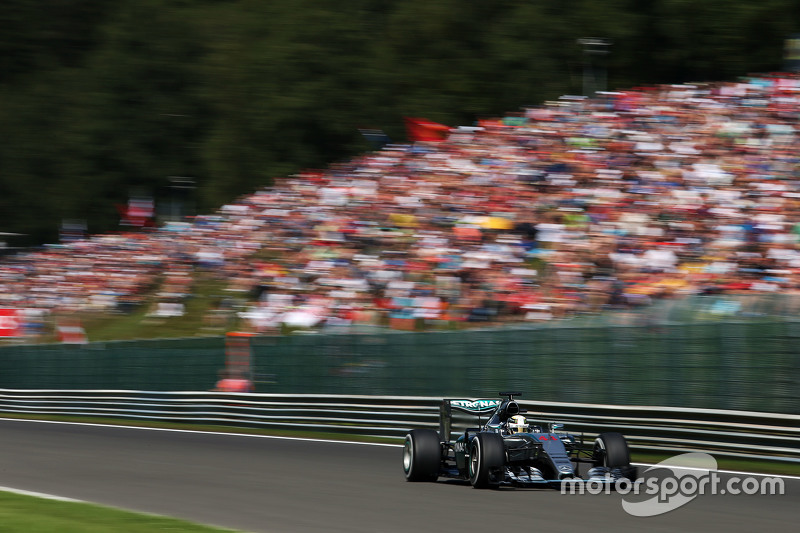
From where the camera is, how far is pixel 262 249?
22891mm

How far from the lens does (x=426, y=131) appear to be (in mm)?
27828

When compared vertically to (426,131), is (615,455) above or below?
below

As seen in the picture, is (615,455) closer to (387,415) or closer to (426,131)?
(387,415)

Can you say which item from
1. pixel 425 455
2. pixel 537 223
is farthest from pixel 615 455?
pixel 537 223

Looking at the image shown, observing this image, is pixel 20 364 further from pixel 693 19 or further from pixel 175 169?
pixel 175 169

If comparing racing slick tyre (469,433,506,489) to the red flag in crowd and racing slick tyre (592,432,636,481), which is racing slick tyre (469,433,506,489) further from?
the red flag in crowd

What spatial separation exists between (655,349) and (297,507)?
17.1 ft

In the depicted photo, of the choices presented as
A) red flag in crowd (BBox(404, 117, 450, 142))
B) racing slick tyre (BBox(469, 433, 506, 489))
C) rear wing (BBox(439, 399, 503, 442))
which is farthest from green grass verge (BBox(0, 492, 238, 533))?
red flag in crowd (BBox(404, 117, 450, 142))

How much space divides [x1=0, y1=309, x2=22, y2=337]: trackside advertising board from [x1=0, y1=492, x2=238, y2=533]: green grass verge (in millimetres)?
18974

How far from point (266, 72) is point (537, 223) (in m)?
18.1

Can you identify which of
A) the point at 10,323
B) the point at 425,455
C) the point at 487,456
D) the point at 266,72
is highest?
the point at 266,72

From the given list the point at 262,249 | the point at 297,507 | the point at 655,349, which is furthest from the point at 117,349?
the point at 297,507

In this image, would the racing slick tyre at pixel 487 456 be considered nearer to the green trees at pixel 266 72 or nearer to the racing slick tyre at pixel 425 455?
the racing slick tyre at pixel 425 455

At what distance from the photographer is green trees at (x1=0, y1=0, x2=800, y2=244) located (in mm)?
27266
